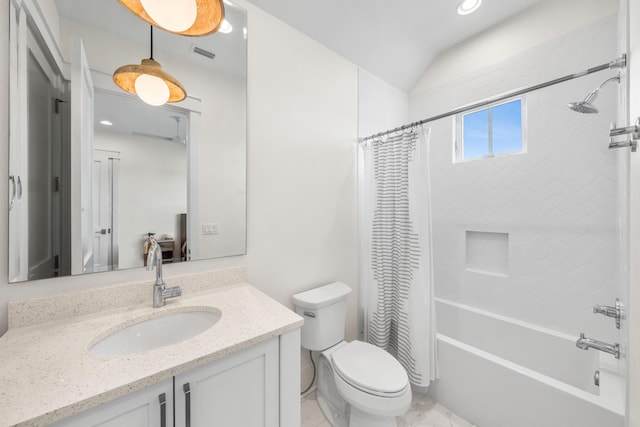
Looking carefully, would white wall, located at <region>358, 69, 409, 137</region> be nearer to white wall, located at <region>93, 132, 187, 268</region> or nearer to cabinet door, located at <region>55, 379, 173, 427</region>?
white wall, located at <region>93, 132, 187, 268</region>

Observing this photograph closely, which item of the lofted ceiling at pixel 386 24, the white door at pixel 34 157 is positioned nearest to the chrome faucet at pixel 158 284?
the white door at pixel 34 157

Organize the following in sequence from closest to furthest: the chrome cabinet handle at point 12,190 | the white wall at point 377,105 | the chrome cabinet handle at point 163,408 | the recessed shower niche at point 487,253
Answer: the chrome cabinet handle at point 163,408
the chrome cabinet handle at point 12,190
the recessed shower niche at point 487,253
the white wall at point 377,105

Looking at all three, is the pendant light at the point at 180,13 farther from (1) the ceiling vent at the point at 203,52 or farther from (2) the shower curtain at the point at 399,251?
(2) the shower curtain at the point at 399,251

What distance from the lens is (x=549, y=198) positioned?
177cm

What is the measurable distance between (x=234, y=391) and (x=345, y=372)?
28.1 inches

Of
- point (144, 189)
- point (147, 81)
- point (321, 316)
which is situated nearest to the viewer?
point (147, 81)

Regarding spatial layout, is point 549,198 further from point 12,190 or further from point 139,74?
point 12,190

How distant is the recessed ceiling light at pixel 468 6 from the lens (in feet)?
5.88

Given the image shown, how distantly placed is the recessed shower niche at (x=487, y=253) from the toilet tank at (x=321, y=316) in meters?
1.23

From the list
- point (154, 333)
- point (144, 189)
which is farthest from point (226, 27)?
point (154, 333)

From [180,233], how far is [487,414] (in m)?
2.02

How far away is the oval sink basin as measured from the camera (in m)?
0.95

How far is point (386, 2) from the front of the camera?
5.67ft

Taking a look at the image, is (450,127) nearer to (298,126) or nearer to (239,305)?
(298,126)
